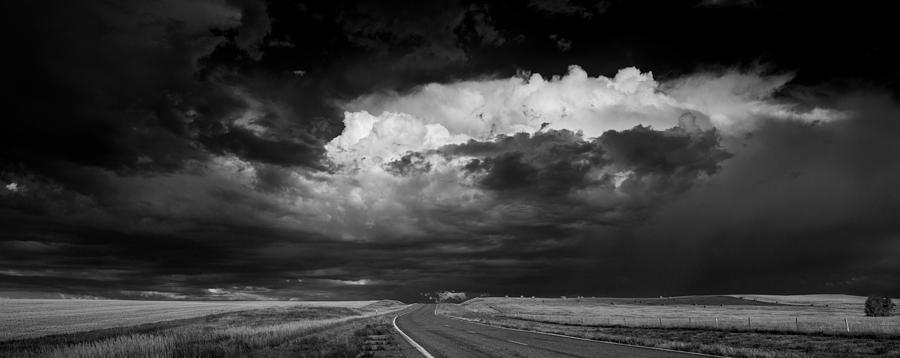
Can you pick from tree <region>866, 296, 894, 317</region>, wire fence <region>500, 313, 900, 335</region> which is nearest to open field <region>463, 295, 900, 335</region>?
wire fence <region>500, 313, 900, 335</region>

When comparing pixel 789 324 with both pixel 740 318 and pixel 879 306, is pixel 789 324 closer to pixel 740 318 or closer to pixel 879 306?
pixel 740 318

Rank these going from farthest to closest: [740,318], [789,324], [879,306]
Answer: [879,306]
[740,318]
[789,324]

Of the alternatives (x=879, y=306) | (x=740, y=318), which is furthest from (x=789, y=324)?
(x=879, y=306)

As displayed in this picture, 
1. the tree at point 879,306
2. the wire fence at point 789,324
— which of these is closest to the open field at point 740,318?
the wire fence at point 789,324

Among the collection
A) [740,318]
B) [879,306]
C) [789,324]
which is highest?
[789,324]

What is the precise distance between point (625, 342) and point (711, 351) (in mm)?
5558

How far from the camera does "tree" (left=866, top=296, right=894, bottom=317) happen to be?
6444 centimetres

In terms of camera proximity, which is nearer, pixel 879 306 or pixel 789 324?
pixel 789 324

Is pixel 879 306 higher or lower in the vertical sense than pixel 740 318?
higher

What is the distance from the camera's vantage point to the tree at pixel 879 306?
64438 mm

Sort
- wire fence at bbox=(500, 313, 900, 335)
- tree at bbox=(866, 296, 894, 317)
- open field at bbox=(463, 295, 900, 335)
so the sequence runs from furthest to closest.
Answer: tree at bbox=(866, 296, 894, 317)
open field at bbox=(463, 295, 900, 335)
wire fence at bbox=(500, 313, 900, 335)

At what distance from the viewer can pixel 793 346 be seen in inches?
875

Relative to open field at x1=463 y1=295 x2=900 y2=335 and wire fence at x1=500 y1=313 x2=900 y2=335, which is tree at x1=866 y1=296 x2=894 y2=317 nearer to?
open field at x1=463 y1=295 x2=900 y2=335

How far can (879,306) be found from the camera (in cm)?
6500
